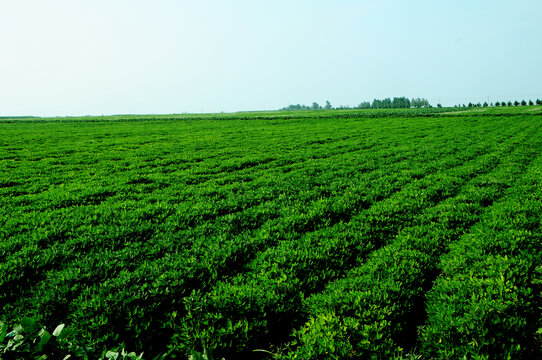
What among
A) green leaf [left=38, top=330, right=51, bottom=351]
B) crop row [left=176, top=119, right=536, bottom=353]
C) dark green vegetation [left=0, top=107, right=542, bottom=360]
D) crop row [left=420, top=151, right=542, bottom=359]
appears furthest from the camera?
crop row [left=176, top=119, right=536, bottom=353]

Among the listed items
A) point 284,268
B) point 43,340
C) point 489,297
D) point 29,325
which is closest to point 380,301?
point 489,297

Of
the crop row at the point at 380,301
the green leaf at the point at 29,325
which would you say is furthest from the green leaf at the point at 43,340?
the crop row at the point at 380,301

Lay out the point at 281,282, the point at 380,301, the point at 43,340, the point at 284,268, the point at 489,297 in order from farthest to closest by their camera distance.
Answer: the point at 284,268, the point at 281,282, the point at 380,301, the point at 489,297, the point at 43,340

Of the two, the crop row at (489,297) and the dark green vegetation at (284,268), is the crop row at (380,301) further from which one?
the crop row at (489,297)

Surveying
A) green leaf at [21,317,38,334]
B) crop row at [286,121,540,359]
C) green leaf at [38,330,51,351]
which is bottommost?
crop row at [286,121,540,359]

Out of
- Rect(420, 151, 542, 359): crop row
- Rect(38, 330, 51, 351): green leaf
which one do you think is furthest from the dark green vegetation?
Rect(38, 330, 51, 351): green leaf

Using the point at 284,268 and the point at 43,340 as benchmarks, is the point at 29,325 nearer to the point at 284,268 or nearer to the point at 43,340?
the point at 43,340

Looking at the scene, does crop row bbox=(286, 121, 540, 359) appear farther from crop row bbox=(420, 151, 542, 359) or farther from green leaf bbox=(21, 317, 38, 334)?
green leaf bbox=(21, 317, 38, 334)

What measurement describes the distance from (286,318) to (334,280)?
1.38 meters

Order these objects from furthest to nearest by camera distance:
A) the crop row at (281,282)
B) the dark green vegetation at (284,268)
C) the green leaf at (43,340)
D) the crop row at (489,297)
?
the crop row at (281,282) < the dark green vegetation at (284,268) < the crop row at (489,297) < the green leaf at (43,340)

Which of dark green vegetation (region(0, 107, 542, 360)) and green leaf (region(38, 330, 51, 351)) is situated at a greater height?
green leaf (region(38, 330, 51, 351))

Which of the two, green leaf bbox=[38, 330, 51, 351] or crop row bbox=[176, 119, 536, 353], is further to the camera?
crop row bbox=[176, 119, 536, 353]

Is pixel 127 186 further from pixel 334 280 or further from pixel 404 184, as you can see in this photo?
pixel 404 184

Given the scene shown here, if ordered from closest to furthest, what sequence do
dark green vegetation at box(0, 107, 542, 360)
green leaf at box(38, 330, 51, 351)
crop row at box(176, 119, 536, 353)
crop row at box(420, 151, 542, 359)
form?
green leaf at box(38, 330, 51, 351)
crop row at box(420, 151, 542, 359)
dark green vegetation at box(0, 107, 542, 360)
crop row at box(176, 119, 536, 353)
